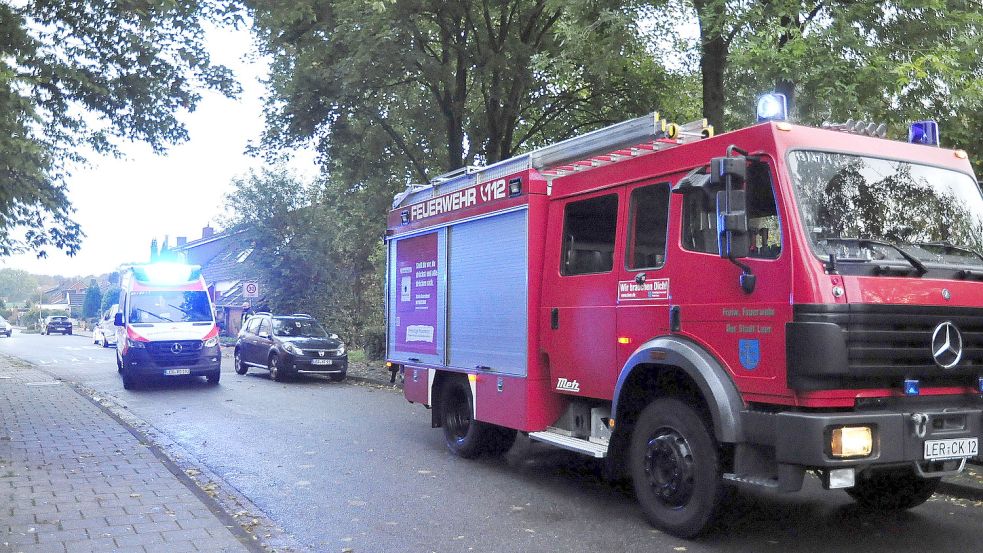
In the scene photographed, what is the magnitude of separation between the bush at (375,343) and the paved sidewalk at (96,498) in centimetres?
1226

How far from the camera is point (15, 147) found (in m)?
11.1

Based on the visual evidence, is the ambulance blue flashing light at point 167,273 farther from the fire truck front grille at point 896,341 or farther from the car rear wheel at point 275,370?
the fire truck front grille at point 896,341

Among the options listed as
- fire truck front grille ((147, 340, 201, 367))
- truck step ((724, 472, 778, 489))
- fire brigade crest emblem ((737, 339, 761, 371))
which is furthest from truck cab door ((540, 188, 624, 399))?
fire truck front grille ((147, 340, 201, 367))

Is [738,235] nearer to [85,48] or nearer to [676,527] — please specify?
[676,527]

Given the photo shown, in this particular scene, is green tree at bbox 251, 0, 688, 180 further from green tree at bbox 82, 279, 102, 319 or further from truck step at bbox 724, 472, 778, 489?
green tree at bbox 82, 279, 102, 319

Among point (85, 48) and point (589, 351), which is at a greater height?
point (85, 48)

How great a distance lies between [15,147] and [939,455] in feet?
37.4

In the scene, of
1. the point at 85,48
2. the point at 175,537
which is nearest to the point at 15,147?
the point at 85,48

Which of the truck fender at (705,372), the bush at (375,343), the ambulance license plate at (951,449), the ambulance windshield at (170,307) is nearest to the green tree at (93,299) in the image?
the bush at (375,343)

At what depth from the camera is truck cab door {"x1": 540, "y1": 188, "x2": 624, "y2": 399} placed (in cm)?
658

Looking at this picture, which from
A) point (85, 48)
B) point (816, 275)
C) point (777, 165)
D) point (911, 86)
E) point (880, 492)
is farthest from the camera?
point (85, 48)

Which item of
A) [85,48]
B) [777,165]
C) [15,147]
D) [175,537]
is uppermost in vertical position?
[85,48]

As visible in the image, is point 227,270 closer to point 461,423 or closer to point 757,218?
point 461,423

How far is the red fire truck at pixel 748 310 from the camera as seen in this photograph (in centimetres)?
491
